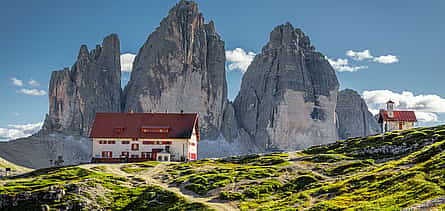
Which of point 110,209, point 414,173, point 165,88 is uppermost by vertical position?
point 165,88

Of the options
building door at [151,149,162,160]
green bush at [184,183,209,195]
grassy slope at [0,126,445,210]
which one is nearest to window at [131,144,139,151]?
building door at [151,149,162,160]

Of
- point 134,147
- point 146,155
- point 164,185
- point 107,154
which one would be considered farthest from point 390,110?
point 164,185

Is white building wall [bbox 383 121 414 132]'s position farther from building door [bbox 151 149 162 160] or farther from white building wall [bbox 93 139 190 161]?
building door [bbox 151 149 162 160]

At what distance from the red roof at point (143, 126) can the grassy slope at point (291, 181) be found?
12893mm

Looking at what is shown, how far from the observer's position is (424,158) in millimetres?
58406

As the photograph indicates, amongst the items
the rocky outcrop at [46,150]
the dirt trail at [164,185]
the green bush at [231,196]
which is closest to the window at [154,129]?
the dirt trail at [164,185]

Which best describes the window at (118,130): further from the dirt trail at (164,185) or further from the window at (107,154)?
the dirt trail at (164,185)

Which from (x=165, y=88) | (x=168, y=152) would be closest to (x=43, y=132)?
(x=165, y=88)

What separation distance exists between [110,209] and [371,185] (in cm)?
2859

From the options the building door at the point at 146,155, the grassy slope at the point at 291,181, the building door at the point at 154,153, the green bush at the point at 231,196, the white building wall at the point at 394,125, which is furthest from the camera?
the white building wall at the point at 394,125

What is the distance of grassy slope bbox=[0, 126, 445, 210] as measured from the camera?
4519 cm

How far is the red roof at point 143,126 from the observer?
9725 cm

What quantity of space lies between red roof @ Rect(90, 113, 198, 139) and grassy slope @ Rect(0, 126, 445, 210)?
12893 millimetres

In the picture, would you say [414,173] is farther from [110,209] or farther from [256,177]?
[110,209]
